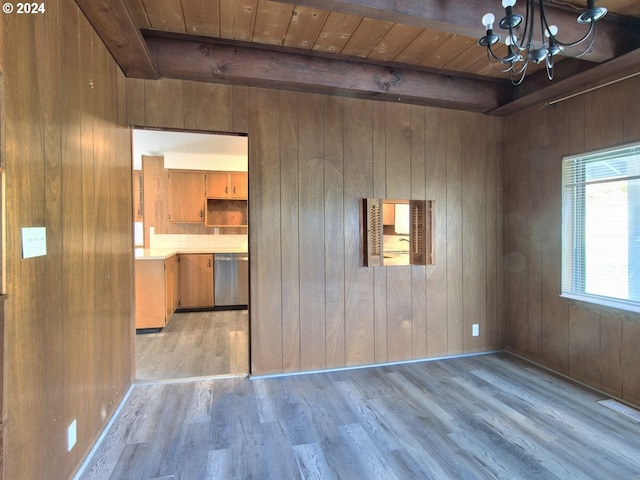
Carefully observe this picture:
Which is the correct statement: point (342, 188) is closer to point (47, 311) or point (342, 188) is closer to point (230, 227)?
point (47, 311)

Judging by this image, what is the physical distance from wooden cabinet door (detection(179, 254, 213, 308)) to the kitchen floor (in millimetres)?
360

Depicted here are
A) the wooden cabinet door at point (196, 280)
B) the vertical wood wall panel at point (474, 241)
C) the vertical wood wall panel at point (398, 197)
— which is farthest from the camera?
the wooden cabinet door at point (196, 280)

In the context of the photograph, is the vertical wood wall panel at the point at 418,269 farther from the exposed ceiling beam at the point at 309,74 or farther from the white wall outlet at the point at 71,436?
the white wall outlet at the point at 71,436

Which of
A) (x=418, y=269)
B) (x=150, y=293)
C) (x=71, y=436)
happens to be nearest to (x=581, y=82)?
(x=418, y=269)

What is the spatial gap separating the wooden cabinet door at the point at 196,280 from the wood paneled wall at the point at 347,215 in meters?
2.64

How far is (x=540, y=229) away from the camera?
310 cm

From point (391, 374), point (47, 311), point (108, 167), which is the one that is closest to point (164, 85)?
point (108, 167)

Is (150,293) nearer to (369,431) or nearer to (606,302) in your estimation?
(369,431)

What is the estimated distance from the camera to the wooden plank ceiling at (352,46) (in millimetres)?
1953

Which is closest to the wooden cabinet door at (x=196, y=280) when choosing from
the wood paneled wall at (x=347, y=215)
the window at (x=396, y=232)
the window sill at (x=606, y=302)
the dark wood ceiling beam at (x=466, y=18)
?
the wood paneled wall at (x=347, y=215)

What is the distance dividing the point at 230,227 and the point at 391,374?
13.1 ft

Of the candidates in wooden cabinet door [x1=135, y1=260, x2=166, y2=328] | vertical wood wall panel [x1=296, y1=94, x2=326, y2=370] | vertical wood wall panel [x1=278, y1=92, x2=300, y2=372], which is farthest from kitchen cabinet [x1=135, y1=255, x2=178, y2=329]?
vertical wood wall panel [x1=296, y1=94, x2=326, y2=370]

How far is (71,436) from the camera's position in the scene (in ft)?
5.41

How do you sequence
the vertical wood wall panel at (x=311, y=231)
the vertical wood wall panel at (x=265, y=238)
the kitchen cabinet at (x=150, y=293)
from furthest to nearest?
the kitchen cabinet at (x=150, y=293)
the vertical wood wall panel at (x=311, y=231)
the vertical wood wall panel at (x=265, y=238)
